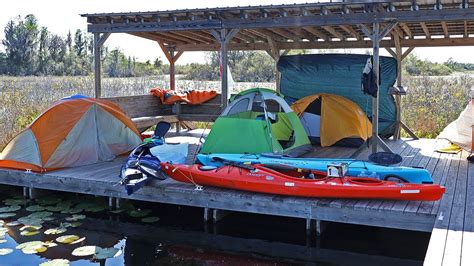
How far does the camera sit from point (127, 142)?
8891mm

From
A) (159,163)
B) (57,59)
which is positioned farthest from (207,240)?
(57,59)

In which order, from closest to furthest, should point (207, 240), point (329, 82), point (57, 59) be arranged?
point (207, 240), point (329, 82), point (57, 59)

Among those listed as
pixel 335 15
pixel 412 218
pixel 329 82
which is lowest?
pixel 412 218

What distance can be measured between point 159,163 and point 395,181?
2.95 m

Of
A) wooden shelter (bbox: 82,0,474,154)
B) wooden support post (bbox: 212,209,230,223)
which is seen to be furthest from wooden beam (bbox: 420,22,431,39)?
wooden support post (bbox: 212,209,230,223)

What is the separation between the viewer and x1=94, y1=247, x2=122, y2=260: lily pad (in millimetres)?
5703

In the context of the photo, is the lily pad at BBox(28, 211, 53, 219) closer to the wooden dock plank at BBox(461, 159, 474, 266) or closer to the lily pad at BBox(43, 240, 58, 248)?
the lily pad at BBox(43, 240, 58, 248)

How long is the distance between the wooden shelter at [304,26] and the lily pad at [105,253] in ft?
13.2

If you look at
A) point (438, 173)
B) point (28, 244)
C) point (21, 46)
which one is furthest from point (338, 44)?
point (21, 46)

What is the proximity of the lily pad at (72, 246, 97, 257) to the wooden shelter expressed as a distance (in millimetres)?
4114

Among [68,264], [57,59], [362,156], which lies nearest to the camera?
[68,264]

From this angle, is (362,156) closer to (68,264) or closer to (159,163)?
(159,163)

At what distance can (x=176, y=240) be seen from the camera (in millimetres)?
6320

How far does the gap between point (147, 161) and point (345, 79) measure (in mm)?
5486
